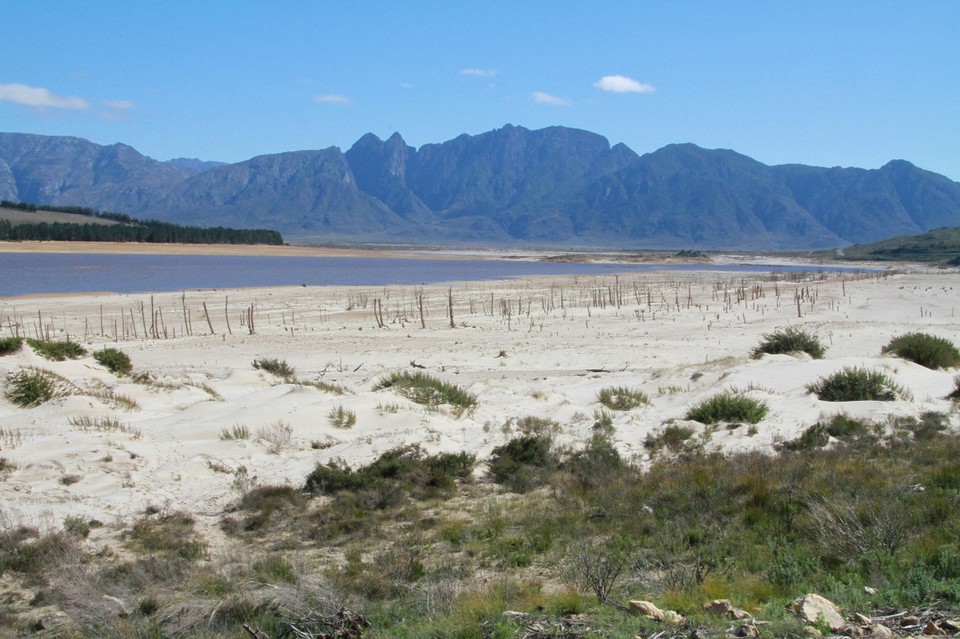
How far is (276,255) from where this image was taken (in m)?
108

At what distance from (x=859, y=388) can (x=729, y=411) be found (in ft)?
10.3

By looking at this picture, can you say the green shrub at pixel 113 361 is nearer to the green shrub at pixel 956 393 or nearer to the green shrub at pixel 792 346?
the green shrub at pixel 792 346

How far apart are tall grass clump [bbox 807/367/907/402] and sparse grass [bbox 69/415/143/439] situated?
11689 mm

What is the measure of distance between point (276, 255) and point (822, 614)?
108 m

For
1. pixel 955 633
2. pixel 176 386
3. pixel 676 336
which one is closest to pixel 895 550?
pixel 955 633

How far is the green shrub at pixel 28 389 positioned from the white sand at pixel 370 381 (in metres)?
0.23

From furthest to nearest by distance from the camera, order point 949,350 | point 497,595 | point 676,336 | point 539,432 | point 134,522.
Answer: point 676,336, point 949,350, point 539,432, point 134,522, point 497,595

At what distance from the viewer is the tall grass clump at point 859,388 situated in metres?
13.8

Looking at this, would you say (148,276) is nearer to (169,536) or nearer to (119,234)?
(119,234)

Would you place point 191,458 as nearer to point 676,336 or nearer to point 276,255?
point 676,336

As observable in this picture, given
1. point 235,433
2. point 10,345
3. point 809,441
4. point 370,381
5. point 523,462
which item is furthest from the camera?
point 370,381

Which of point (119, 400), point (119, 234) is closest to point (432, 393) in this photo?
point (119, 400)

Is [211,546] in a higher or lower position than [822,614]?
lower

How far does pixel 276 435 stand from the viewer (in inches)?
446
